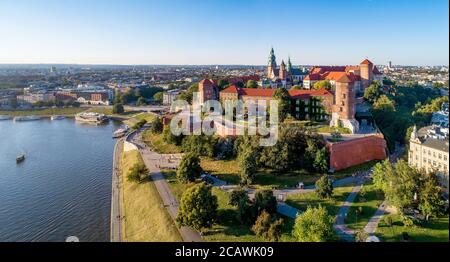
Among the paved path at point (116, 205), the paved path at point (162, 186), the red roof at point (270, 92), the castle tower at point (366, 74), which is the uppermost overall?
the castle tower at point (366, 74)

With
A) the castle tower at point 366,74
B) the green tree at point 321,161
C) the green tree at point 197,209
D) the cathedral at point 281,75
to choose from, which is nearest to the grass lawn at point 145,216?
the green tree at point 197,209

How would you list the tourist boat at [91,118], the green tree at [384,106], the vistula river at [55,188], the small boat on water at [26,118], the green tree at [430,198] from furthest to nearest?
the small boat on water at [26,118] < the tourist boat at [91,118] < the green tree at [384,106] < the vistula river at [55,188] < the green tree at [430,198]

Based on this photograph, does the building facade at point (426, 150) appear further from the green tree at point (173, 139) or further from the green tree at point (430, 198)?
the green tree at point (173, 139)

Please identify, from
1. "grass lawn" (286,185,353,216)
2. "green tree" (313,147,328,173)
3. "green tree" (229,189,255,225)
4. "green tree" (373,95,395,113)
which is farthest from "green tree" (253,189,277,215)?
"green tree" (373,95,395,113)

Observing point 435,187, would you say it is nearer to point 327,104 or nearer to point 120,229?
point 120,229

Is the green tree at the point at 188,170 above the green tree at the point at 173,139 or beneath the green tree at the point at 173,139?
beneath
